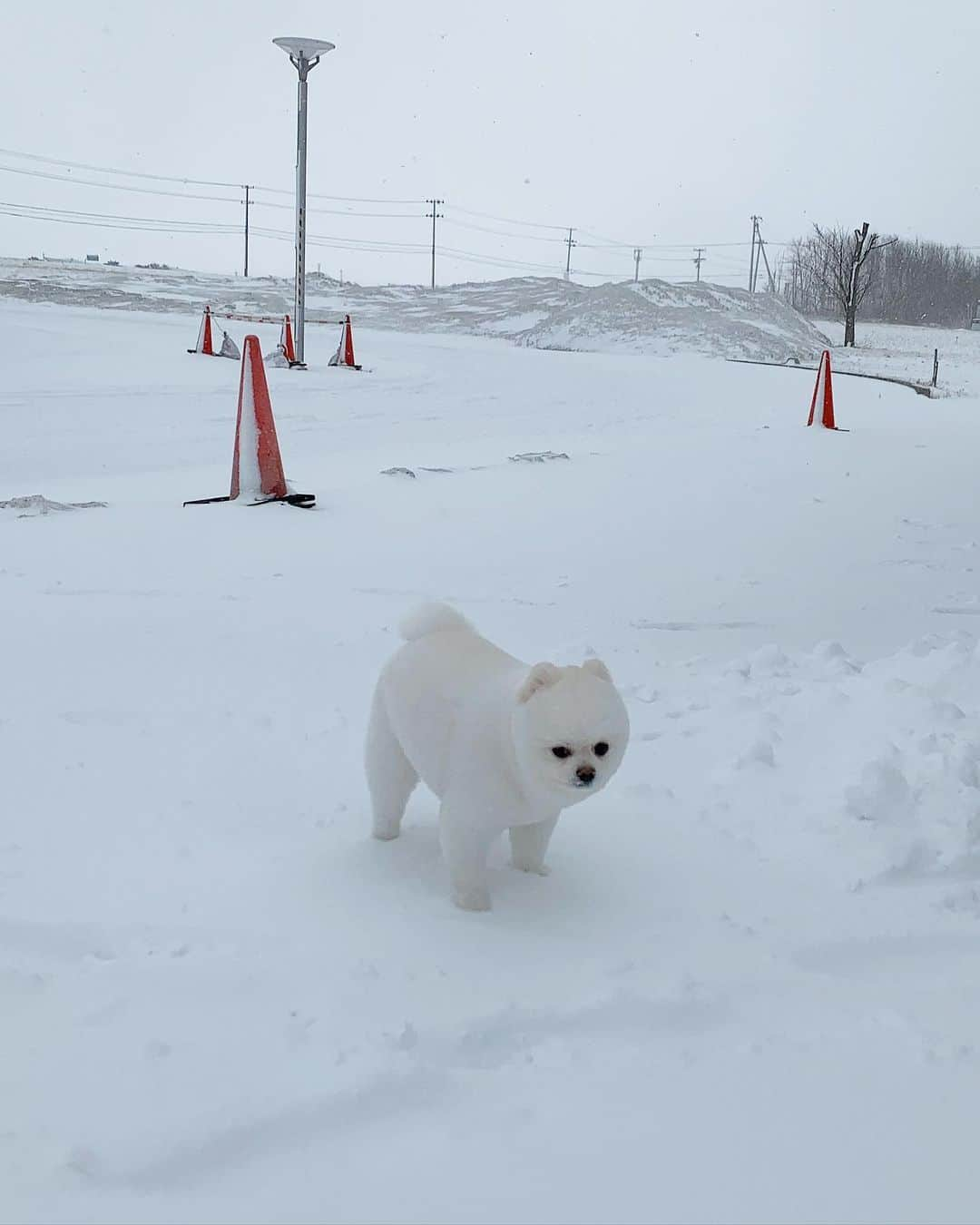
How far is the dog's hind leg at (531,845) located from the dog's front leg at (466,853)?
0.16 m

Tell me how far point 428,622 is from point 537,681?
50cm

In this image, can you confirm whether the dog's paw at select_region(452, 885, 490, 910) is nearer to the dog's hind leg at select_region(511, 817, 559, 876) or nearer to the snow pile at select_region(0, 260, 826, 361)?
the dog's hind leg at select_region(511, 817, 559, 876)

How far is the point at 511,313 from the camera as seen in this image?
3534 centimetres

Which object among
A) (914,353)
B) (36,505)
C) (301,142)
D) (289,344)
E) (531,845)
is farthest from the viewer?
(914,353)

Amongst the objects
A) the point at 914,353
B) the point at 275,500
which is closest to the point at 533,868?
the point at 275,500

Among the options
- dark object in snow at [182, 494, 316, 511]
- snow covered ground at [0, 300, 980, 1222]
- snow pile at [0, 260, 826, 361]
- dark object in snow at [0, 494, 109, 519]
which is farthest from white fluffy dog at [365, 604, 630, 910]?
snow pile at [0, 260, 826, 361]

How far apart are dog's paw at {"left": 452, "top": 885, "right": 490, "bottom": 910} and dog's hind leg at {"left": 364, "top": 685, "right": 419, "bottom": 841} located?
1.08 feet

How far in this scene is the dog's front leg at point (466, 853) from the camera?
2.40 metres

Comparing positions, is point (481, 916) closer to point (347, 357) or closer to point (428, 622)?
point (428, 622)

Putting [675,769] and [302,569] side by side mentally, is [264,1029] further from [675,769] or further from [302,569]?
[302,569]

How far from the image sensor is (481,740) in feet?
7.77

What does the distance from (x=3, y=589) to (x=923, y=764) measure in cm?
366

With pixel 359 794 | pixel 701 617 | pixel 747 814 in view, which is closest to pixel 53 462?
pixel 701 617

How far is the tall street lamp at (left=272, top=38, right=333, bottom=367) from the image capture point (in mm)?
16547
